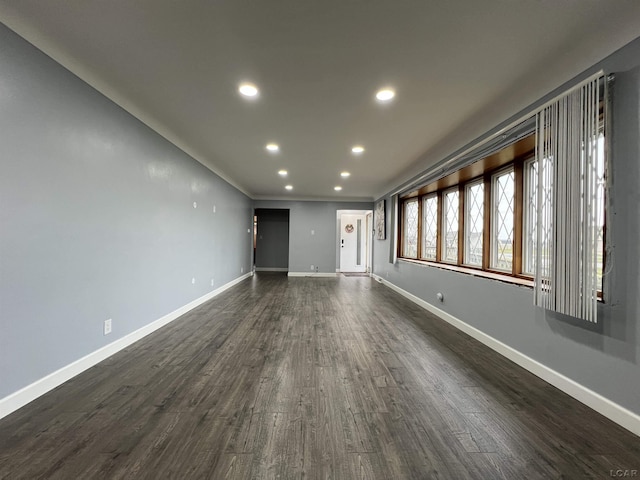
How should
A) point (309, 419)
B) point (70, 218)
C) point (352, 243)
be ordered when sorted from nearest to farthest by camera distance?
point (309, 419)
point (70, 218)
point (352, 243)

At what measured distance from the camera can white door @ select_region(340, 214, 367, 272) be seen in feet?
31.2

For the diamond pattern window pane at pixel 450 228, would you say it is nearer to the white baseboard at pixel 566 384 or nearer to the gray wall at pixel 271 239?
the white baseboard at pixel 566 384

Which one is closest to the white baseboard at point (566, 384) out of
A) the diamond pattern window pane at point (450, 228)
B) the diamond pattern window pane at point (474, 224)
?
the diamond pattern window pane at point (474, 224)

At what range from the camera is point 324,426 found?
60.7 inches

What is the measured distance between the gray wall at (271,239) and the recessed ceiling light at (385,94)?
7.23 m

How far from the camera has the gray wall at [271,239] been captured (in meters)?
9.45

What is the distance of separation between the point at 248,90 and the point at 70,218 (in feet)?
5.61

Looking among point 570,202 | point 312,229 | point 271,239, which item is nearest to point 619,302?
point 570,202

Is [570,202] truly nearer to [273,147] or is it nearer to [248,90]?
[248,90]

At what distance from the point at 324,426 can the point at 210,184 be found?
13.8 ft

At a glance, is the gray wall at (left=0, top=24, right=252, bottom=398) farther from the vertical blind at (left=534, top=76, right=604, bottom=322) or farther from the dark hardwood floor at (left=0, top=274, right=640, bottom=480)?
the vertical blind at (left=534, top=76, right=604, bottom=322)

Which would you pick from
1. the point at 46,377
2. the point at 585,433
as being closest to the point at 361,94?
the point at 585,433

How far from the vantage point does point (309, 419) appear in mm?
1604

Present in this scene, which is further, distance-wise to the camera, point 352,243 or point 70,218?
point 352,243
